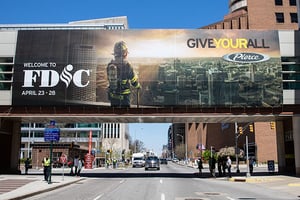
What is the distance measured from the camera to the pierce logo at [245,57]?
31752mm

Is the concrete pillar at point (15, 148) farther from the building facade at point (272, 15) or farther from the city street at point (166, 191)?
the building facade at point (272, 15)

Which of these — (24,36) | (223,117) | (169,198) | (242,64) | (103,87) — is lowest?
(169,198)

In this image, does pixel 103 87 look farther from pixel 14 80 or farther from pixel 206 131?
pixel 206 131

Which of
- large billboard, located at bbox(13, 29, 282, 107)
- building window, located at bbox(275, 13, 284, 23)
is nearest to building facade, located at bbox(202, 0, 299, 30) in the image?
building window, located at bbox(275, 13, 284, 23)

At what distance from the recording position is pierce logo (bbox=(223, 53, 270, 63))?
31.8 meters

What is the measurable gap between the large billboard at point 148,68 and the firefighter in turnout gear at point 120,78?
0.09 meters

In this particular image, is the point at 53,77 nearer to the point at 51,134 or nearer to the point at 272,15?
the point at 51,134

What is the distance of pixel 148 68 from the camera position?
31.5 metres

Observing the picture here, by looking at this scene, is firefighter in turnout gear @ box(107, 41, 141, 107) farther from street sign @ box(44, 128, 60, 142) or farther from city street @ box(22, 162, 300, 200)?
city street @ box(22, 162, 300, 200)

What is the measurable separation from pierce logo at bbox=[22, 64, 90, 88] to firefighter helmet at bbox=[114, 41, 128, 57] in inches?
120

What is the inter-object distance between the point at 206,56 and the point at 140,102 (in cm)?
714

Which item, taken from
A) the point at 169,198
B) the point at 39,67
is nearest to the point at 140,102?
the point at 39,67

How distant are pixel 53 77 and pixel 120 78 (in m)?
5.83

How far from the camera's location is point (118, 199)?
14.9 metres
